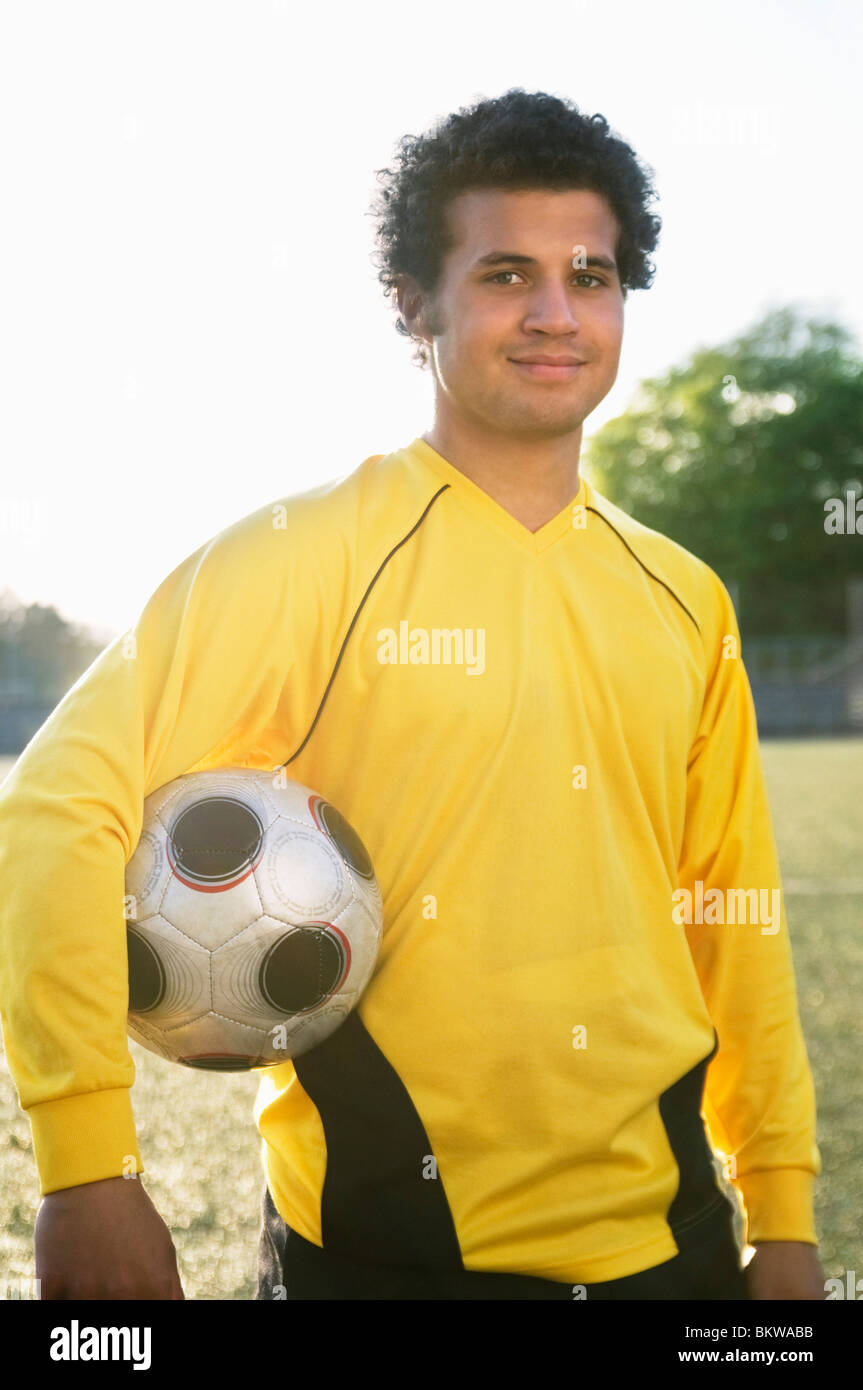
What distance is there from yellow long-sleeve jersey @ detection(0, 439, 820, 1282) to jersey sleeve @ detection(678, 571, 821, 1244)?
0.14ft

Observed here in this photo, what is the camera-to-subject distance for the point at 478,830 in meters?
1.80

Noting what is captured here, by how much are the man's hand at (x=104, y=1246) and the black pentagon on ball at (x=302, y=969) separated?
34 cm

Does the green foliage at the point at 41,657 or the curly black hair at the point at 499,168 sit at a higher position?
the green foliage at the point at 41,657

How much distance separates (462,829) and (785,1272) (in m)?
0.90

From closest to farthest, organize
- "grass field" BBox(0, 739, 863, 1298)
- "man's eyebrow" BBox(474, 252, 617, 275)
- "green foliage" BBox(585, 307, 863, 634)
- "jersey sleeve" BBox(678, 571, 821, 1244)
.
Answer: "man's eyebrow" BBox(474, 252, 617, 275)
"jersey sleeve" BBox(678, 571, 821, 1244)
"grass field" BBox(0, 739, 863, 1298)
"green foliage" BBox(585, 307, 863, 634)

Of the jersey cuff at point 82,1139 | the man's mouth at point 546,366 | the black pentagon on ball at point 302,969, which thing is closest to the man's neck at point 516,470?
the man's mouth at point 546,366

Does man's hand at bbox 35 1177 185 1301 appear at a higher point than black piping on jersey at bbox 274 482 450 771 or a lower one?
lower

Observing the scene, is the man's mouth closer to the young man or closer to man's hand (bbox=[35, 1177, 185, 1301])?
the young man

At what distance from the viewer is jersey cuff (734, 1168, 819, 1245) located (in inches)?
77.3

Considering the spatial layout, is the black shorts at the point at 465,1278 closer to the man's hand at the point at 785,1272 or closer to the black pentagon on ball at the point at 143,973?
the man's hand at the point at 785,1272

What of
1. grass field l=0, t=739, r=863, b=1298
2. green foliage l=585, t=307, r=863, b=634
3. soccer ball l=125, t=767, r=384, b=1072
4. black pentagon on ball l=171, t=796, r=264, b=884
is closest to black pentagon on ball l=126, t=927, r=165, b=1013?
soccer ball l=125, t=767, r=384, b=1072

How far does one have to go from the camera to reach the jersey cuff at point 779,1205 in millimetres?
1964

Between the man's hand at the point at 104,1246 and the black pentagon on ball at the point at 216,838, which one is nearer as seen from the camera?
the man's hand at the point at 104,1246

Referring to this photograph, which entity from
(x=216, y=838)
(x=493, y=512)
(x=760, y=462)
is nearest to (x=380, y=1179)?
(x=216, y=838)
